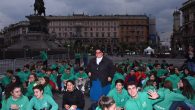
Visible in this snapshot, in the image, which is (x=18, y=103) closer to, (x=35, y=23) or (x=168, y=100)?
(x=168, y=100)

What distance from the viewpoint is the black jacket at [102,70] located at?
10.1 metres

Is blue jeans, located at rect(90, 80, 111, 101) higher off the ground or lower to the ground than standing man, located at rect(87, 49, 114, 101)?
lower

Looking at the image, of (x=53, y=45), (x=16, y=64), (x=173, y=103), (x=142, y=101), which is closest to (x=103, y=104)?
(x=142, y=101)

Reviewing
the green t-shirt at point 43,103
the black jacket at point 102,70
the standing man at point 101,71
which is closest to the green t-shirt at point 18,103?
the green t-shirt at point 43,103

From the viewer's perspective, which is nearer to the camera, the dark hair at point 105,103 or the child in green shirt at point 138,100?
the dark hair at point 105,103

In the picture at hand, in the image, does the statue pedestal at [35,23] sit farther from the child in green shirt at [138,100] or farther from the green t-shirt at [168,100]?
the child in green shirt at [138,100]

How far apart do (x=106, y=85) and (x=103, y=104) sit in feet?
15.7

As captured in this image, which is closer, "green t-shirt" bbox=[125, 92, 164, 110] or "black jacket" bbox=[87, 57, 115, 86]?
"green t-shirt" bbox=[125, 92, 164, 110]

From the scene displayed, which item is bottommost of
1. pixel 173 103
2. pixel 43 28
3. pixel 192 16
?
pixel 173 103

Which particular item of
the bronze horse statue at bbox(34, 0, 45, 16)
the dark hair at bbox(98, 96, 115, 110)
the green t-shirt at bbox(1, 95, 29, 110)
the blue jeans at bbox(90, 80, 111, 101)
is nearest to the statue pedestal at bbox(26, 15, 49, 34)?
the bronze horse statue at bbox(34, 0, 45, 16)

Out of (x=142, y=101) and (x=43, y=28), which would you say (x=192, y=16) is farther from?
(x=142, y=101)

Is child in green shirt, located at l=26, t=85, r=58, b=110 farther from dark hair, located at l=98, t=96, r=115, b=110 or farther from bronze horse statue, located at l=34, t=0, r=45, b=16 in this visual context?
bronze horse statue, located at l=34, t=0, r=45, b=16

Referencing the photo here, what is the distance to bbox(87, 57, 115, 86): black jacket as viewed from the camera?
10094 millimetres

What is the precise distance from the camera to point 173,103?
23.9ft
